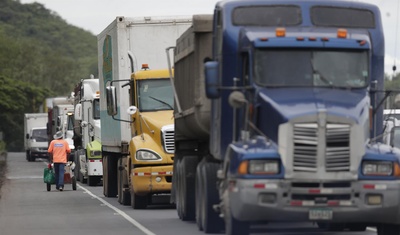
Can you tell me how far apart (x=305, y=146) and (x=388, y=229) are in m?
2.23

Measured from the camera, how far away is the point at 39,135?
293 ft

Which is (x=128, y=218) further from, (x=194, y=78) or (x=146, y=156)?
(x=194, y=78)

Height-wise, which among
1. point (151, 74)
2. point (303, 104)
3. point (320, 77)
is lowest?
point (303, 104)

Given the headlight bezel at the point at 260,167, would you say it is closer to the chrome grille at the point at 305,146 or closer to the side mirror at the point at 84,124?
the chrome grille at the point at 305,146

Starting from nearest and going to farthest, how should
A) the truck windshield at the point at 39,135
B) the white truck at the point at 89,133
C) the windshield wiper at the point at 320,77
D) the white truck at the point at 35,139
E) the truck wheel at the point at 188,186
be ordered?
the windshield wiper at the point at 320,77, the truck wheel at the point at 188,186, the white truck at the point at 89,133, the white truck at the point at 35,139, the truck windshield at the point at 39,135

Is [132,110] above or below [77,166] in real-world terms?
above

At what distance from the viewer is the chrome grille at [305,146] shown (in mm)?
16859

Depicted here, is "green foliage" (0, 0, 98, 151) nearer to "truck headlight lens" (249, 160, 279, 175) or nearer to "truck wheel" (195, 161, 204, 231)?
"truck wheel" (195, 161, 204, 231)

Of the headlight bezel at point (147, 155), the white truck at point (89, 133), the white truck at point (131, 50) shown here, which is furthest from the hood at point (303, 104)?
the white truck at point (89, 133)

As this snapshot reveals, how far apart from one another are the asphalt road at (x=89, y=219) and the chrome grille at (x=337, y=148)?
6.01 feet

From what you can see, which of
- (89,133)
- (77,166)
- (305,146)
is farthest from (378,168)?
(77,166)

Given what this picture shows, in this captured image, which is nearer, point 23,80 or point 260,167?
point 260,167

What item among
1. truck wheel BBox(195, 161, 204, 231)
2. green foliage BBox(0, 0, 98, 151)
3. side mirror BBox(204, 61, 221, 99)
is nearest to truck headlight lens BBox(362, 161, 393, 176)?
side mirror BBox(204, 61, 221, 99)

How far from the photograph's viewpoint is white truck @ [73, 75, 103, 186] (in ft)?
140
